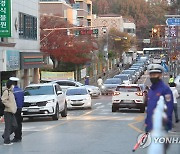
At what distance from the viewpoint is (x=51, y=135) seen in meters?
17.8

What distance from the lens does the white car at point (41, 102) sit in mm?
24375

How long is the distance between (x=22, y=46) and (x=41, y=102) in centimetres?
2335

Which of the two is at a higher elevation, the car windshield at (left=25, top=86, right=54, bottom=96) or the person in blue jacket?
the person in blue jacket

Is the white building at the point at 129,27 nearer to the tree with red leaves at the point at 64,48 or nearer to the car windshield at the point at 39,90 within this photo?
the tree with red leaves at the point at 64,48

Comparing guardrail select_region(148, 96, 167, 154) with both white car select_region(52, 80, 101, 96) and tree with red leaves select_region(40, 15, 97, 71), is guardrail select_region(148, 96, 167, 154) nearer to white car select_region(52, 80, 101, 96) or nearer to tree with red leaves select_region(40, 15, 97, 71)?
white car select_region(52, 80, 101, 96)

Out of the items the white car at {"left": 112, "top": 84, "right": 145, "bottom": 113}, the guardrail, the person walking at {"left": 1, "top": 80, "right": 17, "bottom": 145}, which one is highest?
the guardrail

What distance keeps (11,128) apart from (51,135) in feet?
6.94

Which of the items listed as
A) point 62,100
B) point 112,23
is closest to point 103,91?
point 62,100

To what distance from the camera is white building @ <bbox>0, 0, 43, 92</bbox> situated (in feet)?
137

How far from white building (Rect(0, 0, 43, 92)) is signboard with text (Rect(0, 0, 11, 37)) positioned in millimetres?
2863

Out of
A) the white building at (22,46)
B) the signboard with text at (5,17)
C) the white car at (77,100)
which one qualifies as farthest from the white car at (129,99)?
the white building at (22,46)

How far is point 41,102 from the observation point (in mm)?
24422

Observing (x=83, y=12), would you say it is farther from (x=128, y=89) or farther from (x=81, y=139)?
(x=81, y=139)

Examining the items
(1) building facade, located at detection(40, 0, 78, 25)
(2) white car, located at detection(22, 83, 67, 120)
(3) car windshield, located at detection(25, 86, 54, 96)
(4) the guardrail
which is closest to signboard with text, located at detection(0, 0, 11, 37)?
(3) car windshield, located at detection(25, 86, 54, 96)
